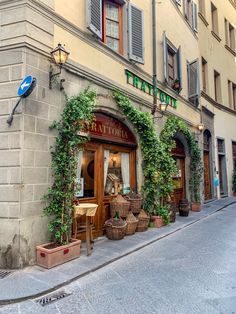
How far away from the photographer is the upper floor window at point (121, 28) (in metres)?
7.89

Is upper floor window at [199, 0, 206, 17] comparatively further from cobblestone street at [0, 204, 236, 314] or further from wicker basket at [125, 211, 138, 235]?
cobblestone street at [0, 204, 236, 314]

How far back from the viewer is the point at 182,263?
17.4ft

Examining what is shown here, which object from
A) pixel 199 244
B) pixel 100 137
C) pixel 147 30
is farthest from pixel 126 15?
pixel 199 244

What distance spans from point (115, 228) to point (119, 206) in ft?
2.14

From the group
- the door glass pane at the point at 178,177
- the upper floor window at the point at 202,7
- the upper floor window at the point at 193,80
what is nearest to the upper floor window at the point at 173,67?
the upper floor window at the point at 193,80

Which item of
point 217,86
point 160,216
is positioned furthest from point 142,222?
point 217,86

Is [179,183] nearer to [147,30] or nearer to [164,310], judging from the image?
[147,30]

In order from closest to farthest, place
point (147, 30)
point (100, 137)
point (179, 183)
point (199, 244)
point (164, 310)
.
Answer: point (164, 310) → point (199, 244) → point (100, 137) → point (147, 30) → point (179, 183)

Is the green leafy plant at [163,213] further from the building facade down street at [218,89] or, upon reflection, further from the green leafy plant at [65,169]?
the building facade down street at [218,89]

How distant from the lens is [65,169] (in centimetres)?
549

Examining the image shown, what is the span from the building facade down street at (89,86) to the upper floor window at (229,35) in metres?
6.02

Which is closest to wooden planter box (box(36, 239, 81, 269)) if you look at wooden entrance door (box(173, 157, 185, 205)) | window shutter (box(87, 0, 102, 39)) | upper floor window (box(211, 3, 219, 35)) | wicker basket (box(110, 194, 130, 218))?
wicker basket (box(110, 194, 130, 218))

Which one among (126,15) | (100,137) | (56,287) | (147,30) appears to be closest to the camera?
(56,287)

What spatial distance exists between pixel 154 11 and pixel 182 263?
26.8 ft
